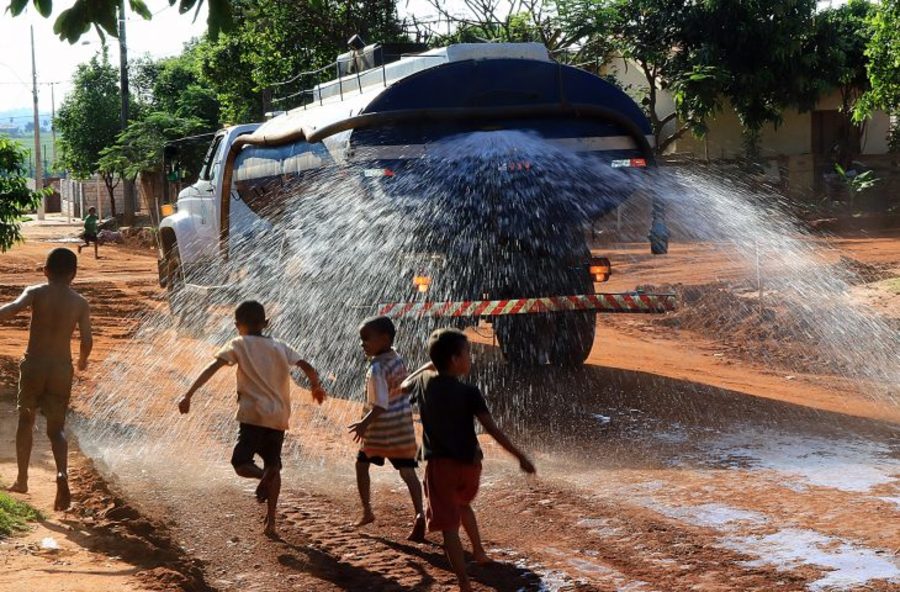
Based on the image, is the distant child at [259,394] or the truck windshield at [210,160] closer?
the distant child at [259,394]

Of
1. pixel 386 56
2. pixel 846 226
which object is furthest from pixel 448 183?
pixel 846 226

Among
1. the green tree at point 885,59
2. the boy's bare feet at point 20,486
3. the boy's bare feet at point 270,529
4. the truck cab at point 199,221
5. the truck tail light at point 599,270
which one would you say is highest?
the green tree at point 885,59

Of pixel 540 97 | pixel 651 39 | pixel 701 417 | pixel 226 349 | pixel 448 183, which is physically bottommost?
pixel 701 417

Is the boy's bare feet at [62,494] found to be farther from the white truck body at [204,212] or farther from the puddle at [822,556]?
the white truck body at [204,212]

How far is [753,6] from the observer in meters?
Answer: 27.3

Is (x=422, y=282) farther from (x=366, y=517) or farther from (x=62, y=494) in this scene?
(x=62, y=494)

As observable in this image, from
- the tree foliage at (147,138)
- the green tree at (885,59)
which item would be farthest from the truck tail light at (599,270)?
the tree foliage at (147,138)

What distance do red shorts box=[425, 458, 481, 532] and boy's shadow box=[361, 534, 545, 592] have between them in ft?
1.07

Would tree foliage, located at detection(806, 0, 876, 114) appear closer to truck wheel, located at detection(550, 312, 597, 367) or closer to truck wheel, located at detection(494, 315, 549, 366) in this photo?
truck wheel, located at detection(550, 312, 597, 367)

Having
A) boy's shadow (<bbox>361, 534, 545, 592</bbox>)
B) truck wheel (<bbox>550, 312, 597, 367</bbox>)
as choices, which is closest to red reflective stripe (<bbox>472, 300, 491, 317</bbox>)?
truck wheel (<bbox>550, 312, 597, 367</bbox>)

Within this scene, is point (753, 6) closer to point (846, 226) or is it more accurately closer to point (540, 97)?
point (846, 226)

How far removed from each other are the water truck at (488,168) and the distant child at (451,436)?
370 centimetres

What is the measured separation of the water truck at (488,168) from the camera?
9.31 metres

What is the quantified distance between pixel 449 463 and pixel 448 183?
165 inches
